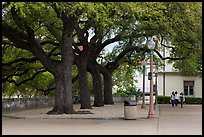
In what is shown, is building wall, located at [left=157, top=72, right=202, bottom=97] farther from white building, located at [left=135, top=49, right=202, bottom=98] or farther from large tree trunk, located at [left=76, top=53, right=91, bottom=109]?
large tree trunk, located at [left=76, top=53, right=91, bottom=109]

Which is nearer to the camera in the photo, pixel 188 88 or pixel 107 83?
pixel 107 83

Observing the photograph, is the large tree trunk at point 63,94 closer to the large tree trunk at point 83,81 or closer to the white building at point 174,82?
the large tree trunk at point 83,81

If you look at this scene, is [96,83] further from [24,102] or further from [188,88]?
[188,88]

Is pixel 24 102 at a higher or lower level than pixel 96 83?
lower

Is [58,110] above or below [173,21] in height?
below

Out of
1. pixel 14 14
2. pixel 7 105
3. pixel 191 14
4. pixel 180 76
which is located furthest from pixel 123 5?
pixel 180 76

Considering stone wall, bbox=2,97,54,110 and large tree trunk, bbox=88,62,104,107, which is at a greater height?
large tree trunk, bbox=88,62,104,107

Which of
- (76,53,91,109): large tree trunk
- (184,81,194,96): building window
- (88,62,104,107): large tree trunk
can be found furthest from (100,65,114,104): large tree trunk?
(184,81,194,96): building window

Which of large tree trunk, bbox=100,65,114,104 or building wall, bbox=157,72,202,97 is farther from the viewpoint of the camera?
building wall, bbox=157,72,202,97

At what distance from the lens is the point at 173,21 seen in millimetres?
21891

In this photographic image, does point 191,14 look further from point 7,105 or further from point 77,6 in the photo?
point 7,105

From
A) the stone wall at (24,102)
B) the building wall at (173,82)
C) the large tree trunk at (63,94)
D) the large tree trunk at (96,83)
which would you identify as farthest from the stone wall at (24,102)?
the building wall at (173,82)

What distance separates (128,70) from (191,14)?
29.5 metres

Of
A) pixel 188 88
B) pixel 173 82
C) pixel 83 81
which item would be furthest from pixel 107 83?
pixel 188 88
